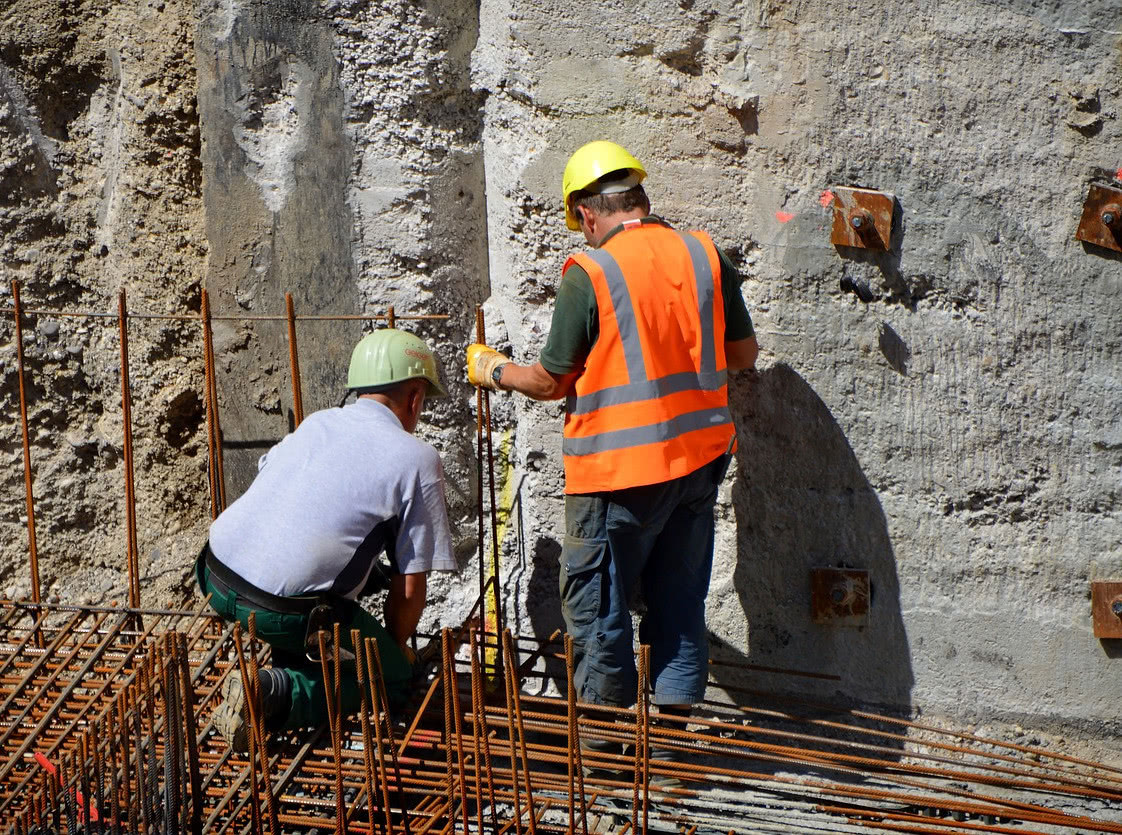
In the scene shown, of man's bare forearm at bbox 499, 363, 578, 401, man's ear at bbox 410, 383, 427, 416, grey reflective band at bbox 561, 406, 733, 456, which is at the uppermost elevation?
man's bare forearm at bbox 499, 363, 578, 401

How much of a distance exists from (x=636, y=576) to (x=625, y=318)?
2.52 ft

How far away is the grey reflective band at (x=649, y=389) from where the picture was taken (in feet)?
A: 10.5

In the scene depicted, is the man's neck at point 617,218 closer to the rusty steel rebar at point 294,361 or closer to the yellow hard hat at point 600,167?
the yellow hard hat at point 600,167

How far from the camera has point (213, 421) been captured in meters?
4.02

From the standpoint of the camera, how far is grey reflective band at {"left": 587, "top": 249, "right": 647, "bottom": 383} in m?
3.18

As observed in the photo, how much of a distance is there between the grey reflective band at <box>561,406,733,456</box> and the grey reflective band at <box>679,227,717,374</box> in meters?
0.13

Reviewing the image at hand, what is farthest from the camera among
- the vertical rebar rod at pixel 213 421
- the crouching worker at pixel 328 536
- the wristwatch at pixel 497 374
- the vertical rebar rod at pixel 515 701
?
the vertical rebar rod at pixel 213 421

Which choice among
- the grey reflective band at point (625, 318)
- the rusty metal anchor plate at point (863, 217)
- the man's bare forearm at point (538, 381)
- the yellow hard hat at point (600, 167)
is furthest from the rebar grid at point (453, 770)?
the rusty metal anchor plate at point (863, 217)

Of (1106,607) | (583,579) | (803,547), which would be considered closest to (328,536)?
(583,579)

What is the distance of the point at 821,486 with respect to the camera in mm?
3742

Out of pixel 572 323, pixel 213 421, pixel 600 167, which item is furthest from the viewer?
pixel 213 421

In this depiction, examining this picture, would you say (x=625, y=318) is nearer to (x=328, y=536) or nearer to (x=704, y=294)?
(x=704, y=294)

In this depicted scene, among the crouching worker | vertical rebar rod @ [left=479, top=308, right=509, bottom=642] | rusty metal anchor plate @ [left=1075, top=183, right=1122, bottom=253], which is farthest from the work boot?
rusty metal anchor plate @ [left=1075, top=183, right=1122, bottom=253]

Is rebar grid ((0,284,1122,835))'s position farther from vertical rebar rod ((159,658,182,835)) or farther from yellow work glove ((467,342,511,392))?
yellow work glove ((467,342,511,392))
